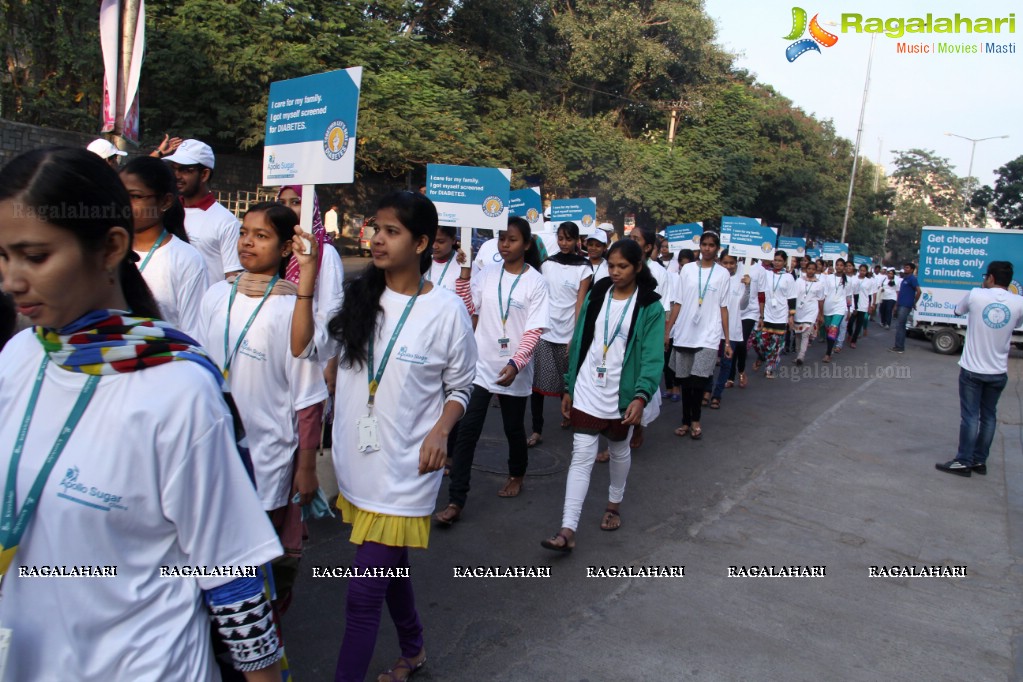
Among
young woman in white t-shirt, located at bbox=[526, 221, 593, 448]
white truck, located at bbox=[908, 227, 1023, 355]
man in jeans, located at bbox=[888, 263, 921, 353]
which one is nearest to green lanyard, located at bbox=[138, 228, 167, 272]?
young woman in white t-shirt, located at bbox=[526, 221, 593, 448]

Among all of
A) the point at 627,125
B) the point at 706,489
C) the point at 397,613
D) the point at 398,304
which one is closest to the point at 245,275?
the point at 398,304

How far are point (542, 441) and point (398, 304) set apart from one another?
4.43 meters

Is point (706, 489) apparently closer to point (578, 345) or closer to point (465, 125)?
point (578, 345)

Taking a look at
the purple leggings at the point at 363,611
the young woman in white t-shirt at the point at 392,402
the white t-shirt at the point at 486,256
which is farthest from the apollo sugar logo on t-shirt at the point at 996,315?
the purple leggings at the point at 363,611

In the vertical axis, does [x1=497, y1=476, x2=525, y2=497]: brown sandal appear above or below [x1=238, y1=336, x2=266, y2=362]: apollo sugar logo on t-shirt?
below

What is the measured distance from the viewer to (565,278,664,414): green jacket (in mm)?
4805

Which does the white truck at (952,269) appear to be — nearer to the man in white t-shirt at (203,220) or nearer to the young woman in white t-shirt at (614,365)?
the young woman in white t-shirt at (614,365)

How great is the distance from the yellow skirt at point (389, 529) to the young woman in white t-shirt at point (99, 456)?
56.8 inches

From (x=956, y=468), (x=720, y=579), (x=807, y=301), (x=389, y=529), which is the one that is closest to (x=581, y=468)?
(x=720, y=579)

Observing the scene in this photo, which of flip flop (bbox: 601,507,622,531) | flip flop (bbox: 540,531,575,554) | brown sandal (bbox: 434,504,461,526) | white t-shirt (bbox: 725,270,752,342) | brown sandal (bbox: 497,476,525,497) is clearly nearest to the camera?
flip flop (bbox: 540,531,575,554)

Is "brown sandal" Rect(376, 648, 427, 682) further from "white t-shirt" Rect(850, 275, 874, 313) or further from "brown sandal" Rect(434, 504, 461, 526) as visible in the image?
"white t-shirt" Rect(850, 275, 874, 313)

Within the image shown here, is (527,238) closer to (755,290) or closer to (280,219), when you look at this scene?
(280,219)

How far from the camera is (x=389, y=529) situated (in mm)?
2943

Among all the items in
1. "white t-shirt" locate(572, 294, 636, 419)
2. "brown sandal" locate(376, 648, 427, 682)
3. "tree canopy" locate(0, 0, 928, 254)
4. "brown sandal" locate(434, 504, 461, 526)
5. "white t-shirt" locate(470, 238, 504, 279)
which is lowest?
"brown sandal" locate(376, 648, 427, 682)
